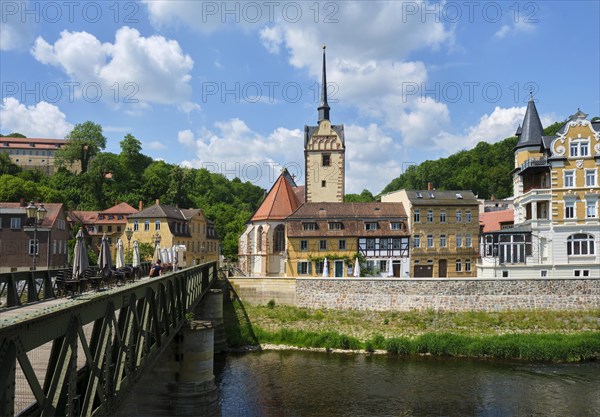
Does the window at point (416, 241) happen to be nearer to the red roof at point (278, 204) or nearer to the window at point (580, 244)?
the window at point (580, 244)

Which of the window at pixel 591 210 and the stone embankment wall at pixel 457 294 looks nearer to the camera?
the stone embankment wall at pixel 457 294

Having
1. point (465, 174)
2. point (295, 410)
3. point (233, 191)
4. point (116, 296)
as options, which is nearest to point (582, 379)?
point (295, 410)

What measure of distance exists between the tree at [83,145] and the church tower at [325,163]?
55.3 m

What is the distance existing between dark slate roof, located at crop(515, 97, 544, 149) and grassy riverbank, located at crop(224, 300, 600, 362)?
57.8 feet

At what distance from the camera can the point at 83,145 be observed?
9819 cm

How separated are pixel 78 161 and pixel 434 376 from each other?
96.8 meters

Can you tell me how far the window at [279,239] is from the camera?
2114 inches

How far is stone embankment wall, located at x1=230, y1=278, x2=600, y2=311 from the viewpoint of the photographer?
128 ft

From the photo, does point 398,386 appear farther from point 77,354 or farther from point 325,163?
point 325,163

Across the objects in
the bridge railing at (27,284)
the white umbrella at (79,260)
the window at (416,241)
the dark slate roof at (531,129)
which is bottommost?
the bridge railing at (27,284)

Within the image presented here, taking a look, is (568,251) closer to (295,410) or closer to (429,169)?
(295,410)

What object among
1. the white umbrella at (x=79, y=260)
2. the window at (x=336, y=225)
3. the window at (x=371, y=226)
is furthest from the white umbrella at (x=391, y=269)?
the white umbrella at (x=79, y=260)

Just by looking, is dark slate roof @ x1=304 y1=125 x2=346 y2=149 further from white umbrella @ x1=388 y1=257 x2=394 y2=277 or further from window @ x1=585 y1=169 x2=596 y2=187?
window @ x1=585 y1=169 x2=596 y2=187

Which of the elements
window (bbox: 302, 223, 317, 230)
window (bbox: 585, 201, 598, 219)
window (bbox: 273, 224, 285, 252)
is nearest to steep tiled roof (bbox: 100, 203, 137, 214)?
window (bbox: 273, 224, 285, 252)
